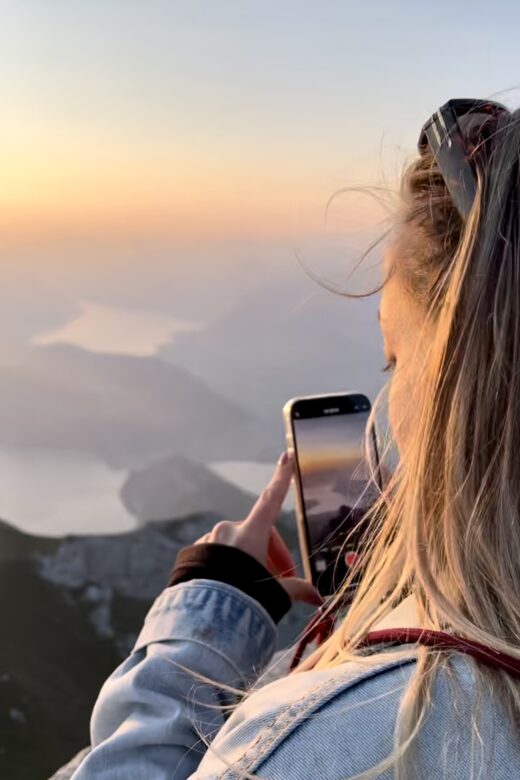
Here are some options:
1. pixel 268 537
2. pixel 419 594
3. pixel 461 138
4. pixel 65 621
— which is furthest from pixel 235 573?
pixel 65 621

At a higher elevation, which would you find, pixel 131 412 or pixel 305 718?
pixel 305 718

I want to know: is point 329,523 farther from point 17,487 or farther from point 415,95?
point 415,95

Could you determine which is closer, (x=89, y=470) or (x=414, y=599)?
(x=414, y=599)

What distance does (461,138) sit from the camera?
0.42 meters

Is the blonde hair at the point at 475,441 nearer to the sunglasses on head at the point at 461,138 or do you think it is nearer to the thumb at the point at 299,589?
the sunglasses on head at the point at 461,138

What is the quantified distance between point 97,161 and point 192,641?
2.45ft

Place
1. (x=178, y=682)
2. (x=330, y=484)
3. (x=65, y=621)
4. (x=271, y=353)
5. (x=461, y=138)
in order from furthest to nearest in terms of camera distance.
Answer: (x=271, y=353), (x=65, y=621), (x=330, y=484), (x=178, y=682), (x=461, y=138)

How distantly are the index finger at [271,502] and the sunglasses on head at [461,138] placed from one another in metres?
0.34

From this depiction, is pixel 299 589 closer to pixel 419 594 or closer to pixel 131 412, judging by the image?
pixel 419 594

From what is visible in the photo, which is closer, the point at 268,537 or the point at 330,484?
the point at 268,537

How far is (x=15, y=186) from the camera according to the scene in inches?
41.3

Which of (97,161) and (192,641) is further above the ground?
(97,161)

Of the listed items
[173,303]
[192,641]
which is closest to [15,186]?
[173,303]

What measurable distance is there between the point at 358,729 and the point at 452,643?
55 mm
